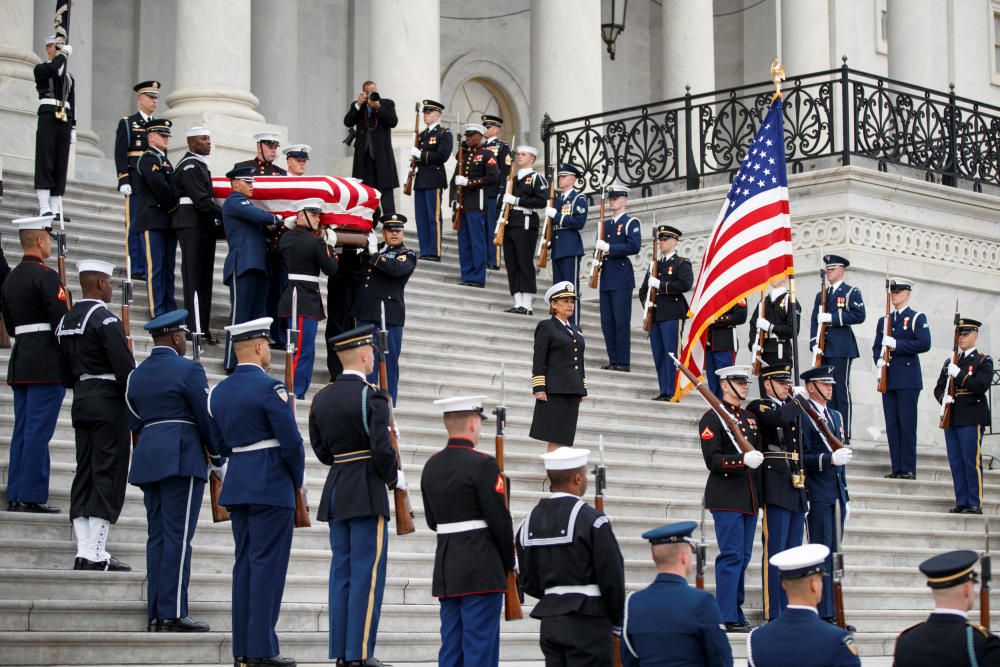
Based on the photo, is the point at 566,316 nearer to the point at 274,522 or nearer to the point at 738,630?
the point at 738,630

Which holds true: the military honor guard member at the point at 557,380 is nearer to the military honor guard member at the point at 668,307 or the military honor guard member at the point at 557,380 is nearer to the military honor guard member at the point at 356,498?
the military honor guard member at the point at 668,307

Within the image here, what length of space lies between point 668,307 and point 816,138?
3735mm

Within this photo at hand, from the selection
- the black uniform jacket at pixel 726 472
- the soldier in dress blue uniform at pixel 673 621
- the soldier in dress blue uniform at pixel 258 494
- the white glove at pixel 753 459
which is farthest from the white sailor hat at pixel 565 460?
the black uniform jacket at pixel 726 472

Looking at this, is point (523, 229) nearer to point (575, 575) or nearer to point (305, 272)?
point (305, 272)

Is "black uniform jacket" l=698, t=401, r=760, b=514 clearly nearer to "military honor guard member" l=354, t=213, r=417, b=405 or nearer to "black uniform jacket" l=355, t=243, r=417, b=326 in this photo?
"military honor guard member" l=354, t=213, r=417, b=405

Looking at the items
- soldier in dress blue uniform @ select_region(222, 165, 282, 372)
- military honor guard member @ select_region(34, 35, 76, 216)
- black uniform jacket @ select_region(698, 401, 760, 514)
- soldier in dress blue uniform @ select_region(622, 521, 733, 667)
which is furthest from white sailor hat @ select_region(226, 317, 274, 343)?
military honor guard member @ select_region(34, 35, 76, 216)

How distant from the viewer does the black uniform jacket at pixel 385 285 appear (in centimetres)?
1412

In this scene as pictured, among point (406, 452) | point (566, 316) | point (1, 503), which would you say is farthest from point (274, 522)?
point (566, 316)

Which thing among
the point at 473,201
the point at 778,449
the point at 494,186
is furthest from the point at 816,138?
the point at 778,449

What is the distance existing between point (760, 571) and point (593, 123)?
10374 millimetres

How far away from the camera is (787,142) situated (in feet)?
62.4

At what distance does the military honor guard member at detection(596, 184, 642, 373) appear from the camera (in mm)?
16375

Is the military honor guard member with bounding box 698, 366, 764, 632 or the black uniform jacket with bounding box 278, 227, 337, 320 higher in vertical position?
the black uniform jacket with bounding box 278, 227, 337, 320

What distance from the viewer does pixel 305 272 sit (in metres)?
13.5
